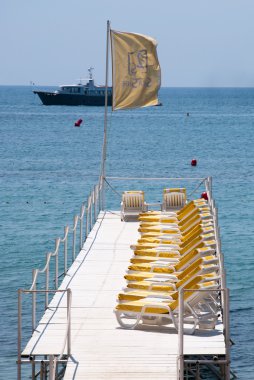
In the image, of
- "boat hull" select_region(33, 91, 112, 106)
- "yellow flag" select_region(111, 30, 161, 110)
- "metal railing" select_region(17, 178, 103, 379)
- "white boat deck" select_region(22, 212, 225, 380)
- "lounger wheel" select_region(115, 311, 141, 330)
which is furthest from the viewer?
"boat hull" select_region(33, 91, 112, 106)

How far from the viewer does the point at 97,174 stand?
61.2 m

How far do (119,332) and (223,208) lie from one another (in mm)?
29147

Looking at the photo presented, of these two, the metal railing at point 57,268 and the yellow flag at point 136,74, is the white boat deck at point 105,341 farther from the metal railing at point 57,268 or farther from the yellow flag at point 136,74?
the yellow flag at point 136,74

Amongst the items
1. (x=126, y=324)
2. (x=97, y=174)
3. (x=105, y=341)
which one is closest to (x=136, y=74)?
(x=126, y=324)

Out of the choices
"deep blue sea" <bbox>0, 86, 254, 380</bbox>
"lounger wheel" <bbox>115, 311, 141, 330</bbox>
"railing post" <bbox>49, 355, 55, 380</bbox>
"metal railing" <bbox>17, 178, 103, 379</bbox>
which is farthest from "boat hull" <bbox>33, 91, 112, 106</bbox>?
"railing post" <bbox>49, 355, 55, 380</bbox>

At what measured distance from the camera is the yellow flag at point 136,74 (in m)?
30.2

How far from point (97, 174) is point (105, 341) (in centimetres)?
4486

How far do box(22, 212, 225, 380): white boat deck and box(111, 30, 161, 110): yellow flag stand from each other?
32.1 feet

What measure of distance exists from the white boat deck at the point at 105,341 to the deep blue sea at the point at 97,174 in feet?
7.92

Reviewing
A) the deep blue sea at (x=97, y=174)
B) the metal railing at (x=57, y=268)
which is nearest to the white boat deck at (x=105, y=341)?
the metal railing at (x=57, y=268)

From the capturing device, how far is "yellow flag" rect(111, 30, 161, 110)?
30.2 meters

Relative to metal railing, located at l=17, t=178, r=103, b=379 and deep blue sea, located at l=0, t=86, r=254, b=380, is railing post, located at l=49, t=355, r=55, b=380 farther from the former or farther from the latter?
deep blue sea, located at l=0, t=86, r=254, b=380

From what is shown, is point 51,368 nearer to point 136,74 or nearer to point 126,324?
point 126,324

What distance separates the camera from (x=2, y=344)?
22469mm
